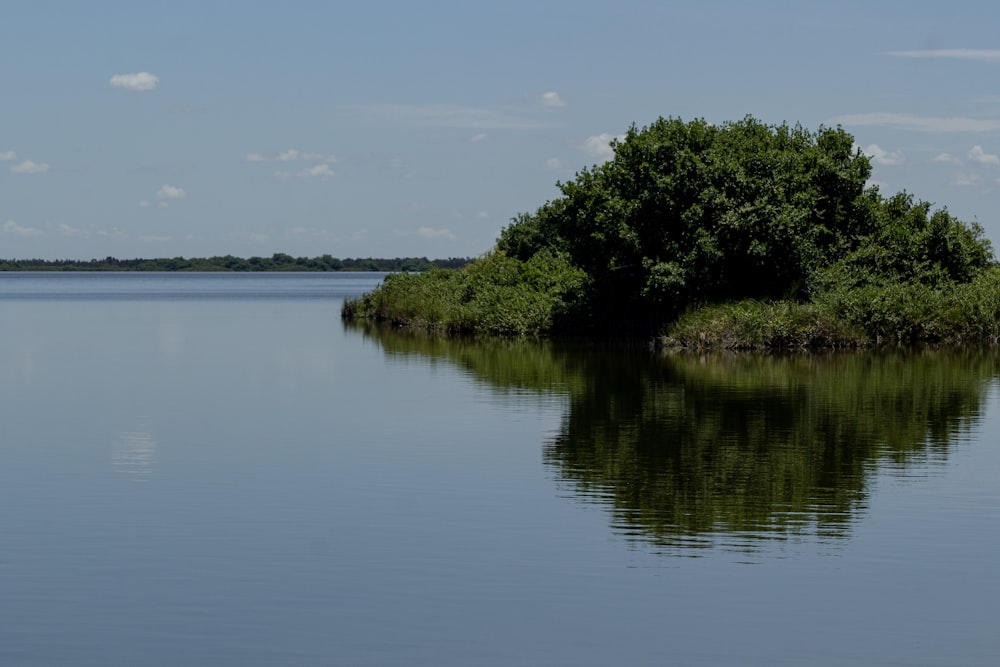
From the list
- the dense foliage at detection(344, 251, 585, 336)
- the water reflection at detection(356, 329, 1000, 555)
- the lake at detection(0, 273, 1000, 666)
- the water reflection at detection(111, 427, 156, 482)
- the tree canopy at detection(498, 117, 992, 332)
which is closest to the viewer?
the lake at detection(0, 273, 1000, 666)

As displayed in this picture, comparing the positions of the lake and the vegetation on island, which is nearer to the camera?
the lake

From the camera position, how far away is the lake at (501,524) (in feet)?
47.4

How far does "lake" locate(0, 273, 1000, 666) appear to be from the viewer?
14.5 m

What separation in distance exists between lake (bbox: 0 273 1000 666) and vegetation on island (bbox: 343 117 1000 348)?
1623 cm

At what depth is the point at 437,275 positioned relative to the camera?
3590 inches

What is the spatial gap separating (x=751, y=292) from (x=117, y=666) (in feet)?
161

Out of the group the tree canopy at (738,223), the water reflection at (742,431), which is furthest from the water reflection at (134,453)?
the tree canopy at (738,223)

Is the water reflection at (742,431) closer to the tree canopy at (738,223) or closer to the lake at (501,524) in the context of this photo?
the lake at (501,524)

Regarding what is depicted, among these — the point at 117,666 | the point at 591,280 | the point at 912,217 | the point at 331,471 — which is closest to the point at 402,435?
the point at 331,471

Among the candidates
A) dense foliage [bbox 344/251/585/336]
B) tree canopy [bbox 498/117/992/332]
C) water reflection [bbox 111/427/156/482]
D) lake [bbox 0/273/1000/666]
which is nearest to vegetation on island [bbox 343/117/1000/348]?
tree canopy [bbox 498/117/992/332]

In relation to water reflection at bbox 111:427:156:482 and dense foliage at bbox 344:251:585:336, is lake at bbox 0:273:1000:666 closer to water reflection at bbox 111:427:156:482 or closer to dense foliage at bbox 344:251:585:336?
water reflection at bbox 111:427:156:482

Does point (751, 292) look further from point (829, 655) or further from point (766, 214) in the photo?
point (829, 655)

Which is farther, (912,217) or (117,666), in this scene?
(912,217)

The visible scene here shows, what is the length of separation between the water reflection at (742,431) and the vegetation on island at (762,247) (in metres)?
3.93
